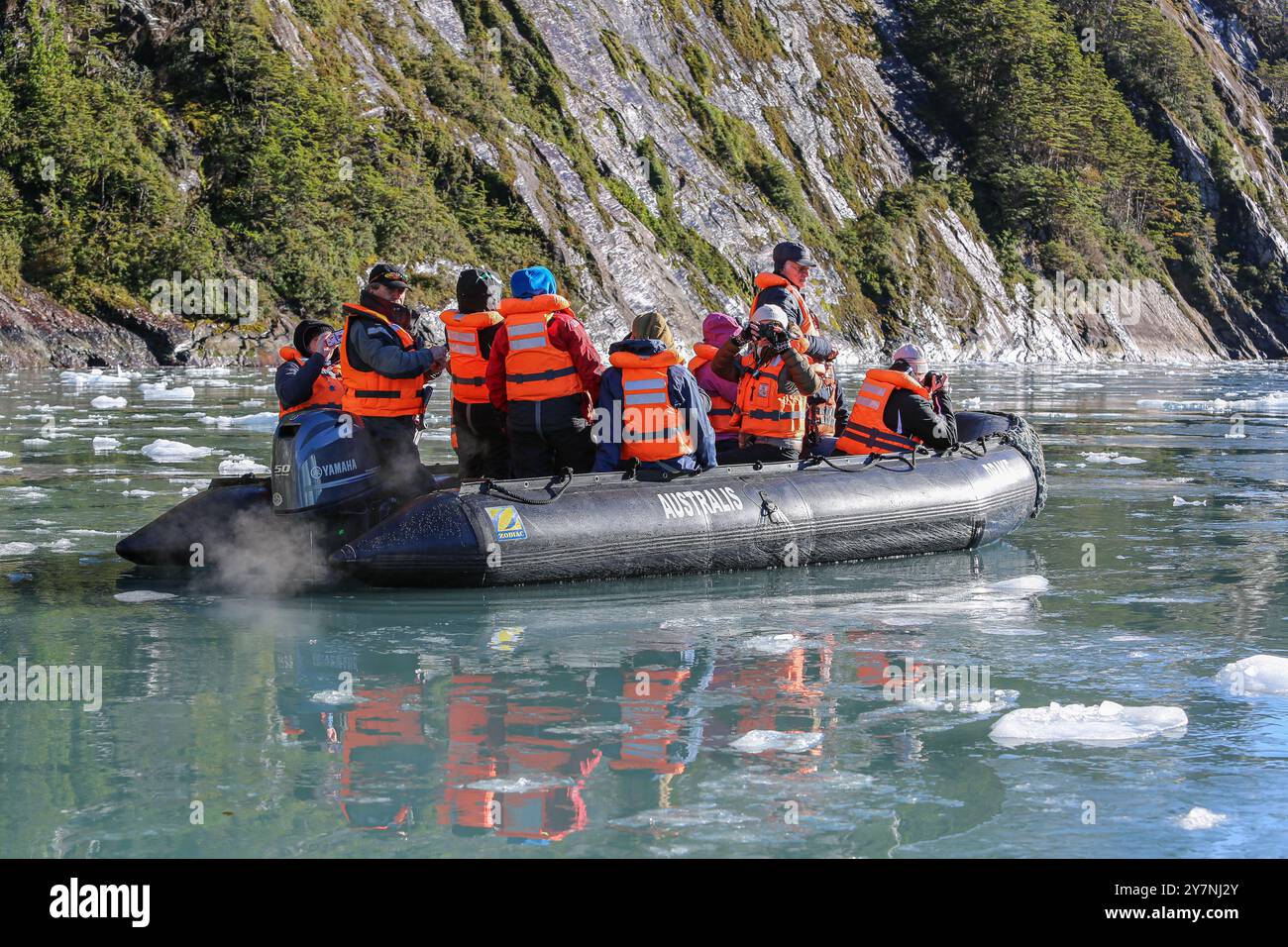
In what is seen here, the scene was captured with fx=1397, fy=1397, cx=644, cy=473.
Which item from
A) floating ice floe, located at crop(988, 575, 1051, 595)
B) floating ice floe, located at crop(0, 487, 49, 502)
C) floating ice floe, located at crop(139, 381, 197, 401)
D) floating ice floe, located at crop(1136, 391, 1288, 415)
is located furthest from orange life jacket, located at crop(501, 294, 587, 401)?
floating ice floe, located at crop(1136, 391, 1288, 415)

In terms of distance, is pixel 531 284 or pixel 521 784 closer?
pixel 521 784

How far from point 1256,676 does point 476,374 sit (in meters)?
4.65

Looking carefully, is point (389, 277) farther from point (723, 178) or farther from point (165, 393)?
point (723, 178)

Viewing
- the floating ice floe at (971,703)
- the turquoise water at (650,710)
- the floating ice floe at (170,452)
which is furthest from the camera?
the floating ice floe at (170,452)

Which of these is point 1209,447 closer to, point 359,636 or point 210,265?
point 359,636

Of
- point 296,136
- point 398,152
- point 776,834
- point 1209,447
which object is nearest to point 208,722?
point 776,834

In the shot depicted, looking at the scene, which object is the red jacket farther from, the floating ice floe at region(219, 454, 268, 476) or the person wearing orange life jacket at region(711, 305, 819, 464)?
the floating ice floe at region(219, 454, 268, 476)

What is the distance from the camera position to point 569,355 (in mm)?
8031

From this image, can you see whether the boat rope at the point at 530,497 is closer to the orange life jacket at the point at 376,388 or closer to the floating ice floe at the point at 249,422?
the orange life jacket at the point at 376,388

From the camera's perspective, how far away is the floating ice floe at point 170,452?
12578 mm

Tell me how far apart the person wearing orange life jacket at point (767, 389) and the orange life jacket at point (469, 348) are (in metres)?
1.58

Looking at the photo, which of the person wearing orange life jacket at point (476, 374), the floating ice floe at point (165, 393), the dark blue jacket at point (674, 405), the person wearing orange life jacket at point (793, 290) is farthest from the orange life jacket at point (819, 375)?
the floating ice floe at point (165, 393)

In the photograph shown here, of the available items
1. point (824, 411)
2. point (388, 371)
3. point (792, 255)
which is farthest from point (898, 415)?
point (388, 371)

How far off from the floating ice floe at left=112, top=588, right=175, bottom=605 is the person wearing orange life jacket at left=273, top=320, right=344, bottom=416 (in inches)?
53.5
